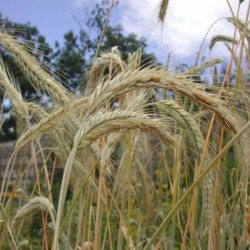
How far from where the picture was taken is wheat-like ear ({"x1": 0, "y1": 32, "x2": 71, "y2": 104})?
1.37 metres

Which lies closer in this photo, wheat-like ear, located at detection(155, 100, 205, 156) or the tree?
wheat-like ear, located at detection(155, 100, 205, 156)

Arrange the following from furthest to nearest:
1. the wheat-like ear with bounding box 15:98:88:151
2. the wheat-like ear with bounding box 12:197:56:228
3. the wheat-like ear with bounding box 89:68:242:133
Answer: the wheat-like ear with bounding box 12:197:56:228, the wheat-like ear with bounding box 15:98:88:151, the wheat-like ear with bounding box 89:68:242:133

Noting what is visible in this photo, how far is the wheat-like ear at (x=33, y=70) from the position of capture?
4.51 ft

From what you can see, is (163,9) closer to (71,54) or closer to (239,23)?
(239,23)

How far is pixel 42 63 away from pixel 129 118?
1.29ft

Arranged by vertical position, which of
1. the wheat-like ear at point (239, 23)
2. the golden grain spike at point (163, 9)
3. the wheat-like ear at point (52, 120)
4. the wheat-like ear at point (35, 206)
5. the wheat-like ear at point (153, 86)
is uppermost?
the golden grain spike at point (163, 9)

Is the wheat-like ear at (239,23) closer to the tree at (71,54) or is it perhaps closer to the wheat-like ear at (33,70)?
the wheat-like ear at (33,70)

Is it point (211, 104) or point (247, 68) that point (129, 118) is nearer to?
point (211, 104)

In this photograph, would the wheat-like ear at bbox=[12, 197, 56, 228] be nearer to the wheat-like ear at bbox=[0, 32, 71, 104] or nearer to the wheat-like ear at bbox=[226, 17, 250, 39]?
the wheat-like ear at bbox=[0, 32, 71, 104]

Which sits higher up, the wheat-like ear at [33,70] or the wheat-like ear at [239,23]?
the wheat-like ear at [239,23]

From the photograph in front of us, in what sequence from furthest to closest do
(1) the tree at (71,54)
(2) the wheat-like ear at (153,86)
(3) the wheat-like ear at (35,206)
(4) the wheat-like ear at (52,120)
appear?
(1) the tree at (71,54) < (3) the wheat-like ear at (35,206) < (4) the wheat-like ear at (52,120) < (2) the wheat-like ear at (153,86)

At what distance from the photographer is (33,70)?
1430mm

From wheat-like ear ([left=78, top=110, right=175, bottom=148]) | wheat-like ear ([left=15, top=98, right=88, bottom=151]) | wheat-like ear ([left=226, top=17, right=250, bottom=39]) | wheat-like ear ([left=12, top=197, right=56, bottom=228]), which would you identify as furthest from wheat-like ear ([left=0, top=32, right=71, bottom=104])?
wheat-like ear ([left=226, top=17, right=250, bottom=39])

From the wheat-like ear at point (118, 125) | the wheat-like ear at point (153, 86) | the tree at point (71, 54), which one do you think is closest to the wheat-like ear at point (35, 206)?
the wheat-like ear at point (118, 125)
